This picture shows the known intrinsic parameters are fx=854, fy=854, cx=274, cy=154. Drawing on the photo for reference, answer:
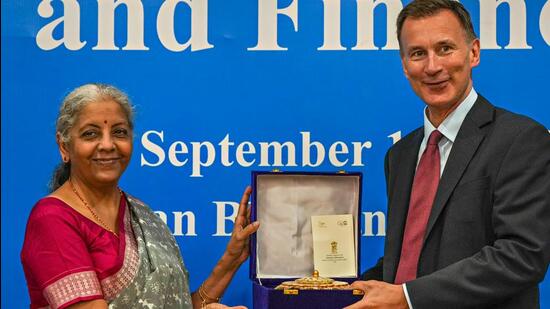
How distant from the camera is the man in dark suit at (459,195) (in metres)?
2.02

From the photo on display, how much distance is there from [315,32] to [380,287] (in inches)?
41.1

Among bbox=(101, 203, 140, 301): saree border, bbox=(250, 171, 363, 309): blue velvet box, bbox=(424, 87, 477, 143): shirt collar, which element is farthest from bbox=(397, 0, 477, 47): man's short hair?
bbox=(101, 203, 140, 301): saree border

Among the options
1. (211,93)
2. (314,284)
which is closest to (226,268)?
(314,284)

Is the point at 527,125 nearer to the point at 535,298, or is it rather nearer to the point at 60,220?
the point at 535,298

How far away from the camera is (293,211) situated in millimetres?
2582

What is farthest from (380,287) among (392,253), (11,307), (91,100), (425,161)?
(11,307)

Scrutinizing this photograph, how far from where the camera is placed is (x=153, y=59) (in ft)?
9.46

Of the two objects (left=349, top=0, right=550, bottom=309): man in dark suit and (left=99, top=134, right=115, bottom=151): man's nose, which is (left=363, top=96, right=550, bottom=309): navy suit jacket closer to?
(left=349, top=0, right=550, bottom=309): man in dark suit

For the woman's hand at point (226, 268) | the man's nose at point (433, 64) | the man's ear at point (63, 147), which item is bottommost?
the woman's hand at point (226, 268)

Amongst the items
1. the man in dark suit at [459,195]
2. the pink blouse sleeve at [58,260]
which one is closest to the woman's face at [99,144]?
the pink blouse sleeve at [58,260]

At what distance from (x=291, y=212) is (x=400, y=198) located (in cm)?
38

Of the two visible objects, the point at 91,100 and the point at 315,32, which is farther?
the point at 315,32

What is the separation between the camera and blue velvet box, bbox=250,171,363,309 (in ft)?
8.36

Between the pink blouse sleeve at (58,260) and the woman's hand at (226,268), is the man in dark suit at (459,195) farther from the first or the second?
the pink blouse sleeve at (58,260)
